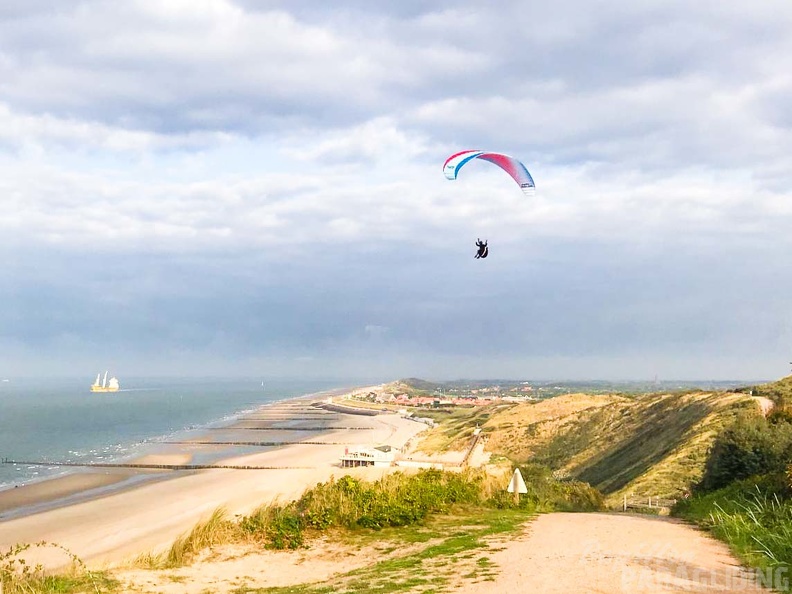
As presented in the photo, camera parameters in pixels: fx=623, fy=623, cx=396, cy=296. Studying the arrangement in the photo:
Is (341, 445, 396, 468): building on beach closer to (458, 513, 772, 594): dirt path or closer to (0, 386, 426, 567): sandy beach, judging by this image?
(0, 386, 426, 567): sandy beach

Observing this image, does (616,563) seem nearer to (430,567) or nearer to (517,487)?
(430,567)

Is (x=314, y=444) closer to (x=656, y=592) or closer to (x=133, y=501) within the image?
(x=133, y=501)

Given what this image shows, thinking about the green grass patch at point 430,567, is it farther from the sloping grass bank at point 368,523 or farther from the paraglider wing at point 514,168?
the paraglider wing at point 514,168

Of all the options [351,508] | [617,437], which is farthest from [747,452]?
[617,437]

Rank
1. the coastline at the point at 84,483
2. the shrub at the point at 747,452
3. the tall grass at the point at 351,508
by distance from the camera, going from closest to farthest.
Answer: the tall grass at the point at 351,508 → the shrub at the point at 747,452 → the coastline at the point at 84,483

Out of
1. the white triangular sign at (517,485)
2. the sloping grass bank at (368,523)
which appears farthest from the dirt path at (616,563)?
the white triangular sign at (517,485)

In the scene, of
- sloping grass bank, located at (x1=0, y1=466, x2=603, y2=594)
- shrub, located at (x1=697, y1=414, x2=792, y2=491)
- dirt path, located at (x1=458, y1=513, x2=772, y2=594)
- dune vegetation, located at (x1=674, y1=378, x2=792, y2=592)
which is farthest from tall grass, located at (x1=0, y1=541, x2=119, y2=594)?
shrub, located at (x1=697, y1=414, x2=792, y2=491)

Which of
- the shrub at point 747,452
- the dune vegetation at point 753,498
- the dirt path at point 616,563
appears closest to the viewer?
the dirt path at point 616,563
